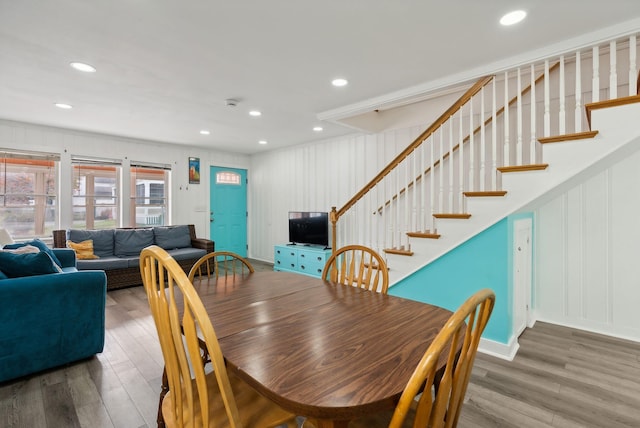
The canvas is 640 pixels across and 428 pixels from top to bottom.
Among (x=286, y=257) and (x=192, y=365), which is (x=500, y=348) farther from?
(x=286, y=257)

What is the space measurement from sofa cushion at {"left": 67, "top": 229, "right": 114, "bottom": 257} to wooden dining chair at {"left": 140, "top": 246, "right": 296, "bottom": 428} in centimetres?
452

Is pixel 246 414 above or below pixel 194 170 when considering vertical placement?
below

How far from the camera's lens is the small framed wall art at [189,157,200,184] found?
20.2 ft

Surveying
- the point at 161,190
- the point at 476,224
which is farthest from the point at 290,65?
the point at 161,190

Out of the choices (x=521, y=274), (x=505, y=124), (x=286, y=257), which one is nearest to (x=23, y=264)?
(x=286, y=257)

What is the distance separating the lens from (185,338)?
82cm

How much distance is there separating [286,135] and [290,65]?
8.47 feet

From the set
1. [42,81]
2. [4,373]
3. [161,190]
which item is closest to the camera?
[4,373]

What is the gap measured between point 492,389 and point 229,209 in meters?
5.84

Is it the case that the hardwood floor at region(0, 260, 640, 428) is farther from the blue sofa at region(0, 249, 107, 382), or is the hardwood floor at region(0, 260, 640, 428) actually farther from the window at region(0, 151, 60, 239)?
the window at region(0, 151, 60, 239)

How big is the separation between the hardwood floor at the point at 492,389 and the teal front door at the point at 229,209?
3.88m

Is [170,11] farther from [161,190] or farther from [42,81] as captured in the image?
[161,190]

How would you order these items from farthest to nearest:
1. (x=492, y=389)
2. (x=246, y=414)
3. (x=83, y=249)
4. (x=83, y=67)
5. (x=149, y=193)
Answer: (x=149, y=193) < (x=83, y=249) < (x=83, y=67) < (x=492, y=389) < (x=246, y=414)

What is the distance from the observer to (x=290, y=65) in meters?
2.66
